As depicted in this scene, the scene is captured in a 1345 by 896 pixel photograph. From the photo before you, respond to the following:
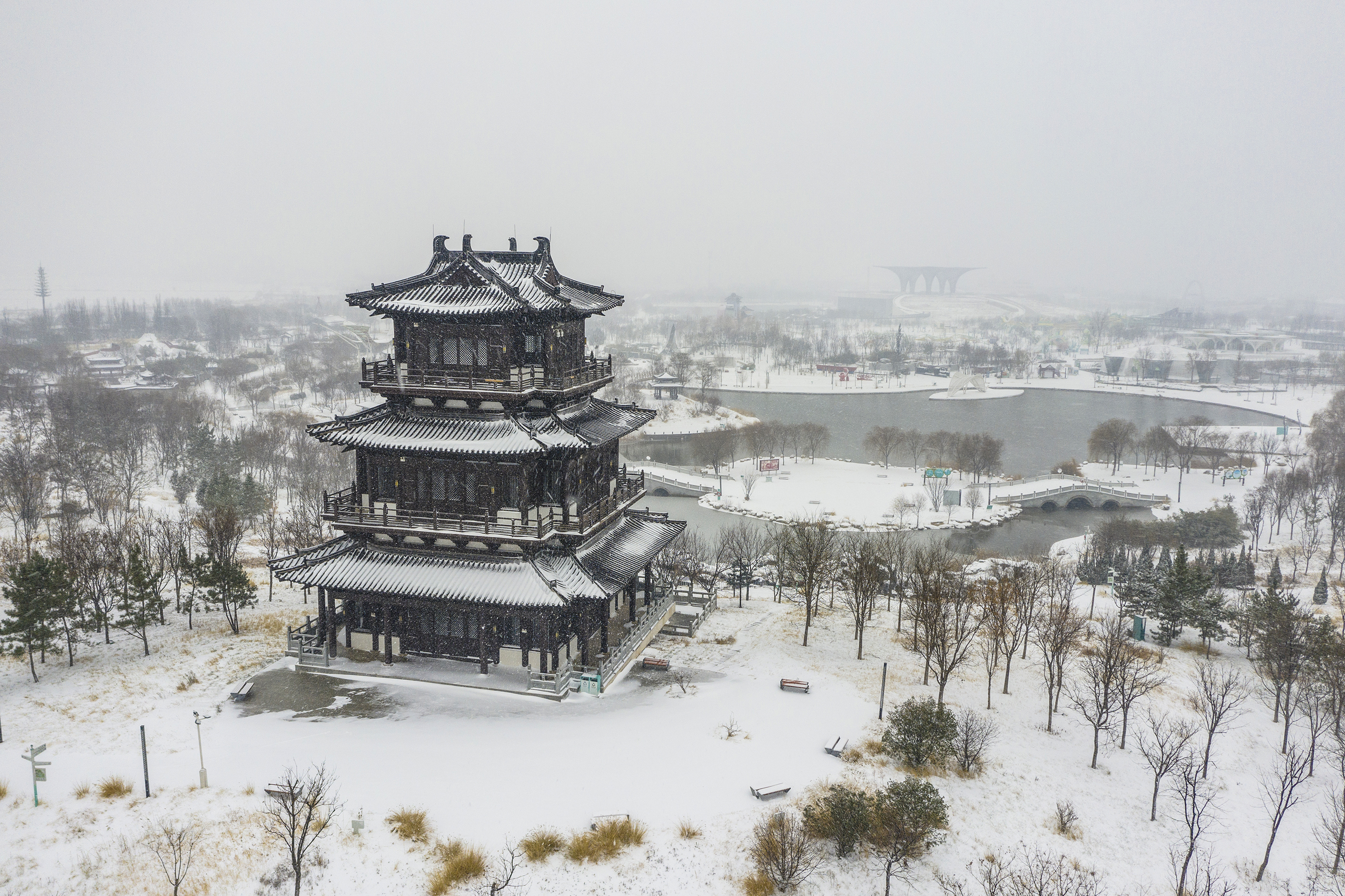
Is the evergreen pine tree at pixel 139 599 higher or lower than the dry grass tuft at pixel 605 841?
higher

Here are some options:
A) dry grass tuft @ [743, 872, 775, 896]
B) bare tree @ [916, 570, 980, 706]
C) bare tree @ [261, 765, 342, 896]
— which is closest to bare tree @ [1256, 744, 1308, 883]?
bare tree @ [916, 570, 980, 706]

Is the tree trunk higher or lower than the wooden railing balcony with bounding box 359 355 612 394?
lower

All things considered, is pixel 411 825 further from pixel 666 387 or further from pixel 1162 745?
pixel 666 387

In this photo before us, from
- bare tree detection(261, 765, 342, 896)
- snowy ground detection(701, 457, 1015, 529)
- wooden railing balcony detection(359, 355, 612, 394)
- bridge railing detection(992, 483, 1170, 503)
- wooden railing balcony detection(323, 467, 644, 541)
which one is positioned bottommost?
snowy ground detection(701, 457, 1015, 529)

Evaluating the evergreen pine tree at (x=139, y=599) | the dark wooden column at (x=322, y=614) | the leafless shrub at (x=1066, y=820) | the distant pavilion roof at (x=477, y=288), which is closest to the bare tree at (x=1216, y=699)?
the leafless shrub at (x=1066, y=820)

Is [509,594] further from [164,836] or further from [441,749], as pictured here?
[164,836]

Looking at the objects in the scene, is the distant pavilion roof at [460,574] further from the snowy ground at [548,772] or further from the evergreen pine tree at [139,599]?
the evergreen pine tree at [139,599]

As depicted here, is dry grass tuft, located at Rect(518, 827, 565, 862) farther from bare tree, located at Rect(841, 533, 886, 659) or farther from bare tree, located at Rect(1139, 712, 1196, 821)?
bare tree, located at Rect(841, 533, 886, 659)
